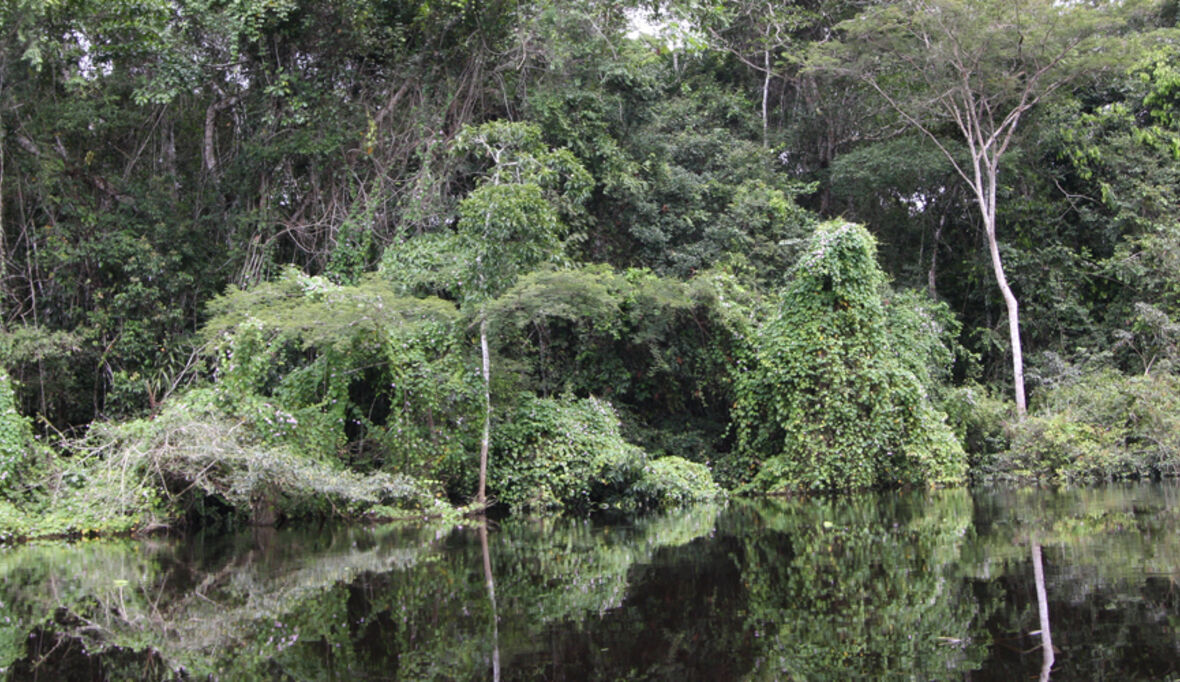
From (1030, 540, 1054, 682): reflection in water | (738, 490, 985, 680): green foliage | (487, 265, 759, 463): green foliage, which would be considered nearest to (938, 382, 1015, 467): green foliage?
(487, 265, 759, 463): green foliage

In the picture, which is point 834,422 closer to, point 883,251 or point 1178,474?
point 1178,474

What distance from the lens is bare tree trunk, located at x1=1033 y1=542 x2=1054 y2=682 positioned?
346 cm

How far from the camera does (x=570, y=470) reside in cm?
1191

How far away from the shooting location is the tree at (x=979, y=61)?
15664 mm

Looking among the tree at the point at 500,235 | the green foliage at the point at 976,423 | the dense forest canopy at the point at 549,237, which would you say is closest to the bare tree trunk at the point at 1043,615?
the dense forest canopy at the point at 549,237

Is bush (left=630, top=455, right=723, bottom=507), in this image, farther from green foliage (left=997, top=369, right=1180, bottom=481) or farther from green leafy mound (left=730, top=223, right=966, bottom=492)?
green foliage (left=997, top=369, right=1180, bottom=481)

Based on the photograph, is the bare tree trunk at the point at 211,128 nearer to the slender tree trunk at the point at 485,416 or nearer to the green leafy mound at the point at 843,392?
the slender tree trunk at the point at 485,416

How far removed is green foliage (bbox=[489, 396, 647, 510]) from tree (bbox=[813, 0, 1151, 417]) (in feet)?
24.4

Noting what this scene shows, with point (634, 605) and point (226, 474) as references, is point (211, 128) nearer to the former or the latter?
point (226, 474)

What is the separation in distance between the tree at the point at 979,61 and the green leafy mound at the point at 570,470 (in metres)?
6.92

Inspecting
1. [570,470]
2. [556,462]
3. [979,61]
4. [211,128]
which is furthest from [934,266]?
[211,128]

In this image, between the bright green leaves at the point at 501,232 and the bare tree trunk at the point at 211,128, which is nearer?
the bright green leaves at the point at 501,232

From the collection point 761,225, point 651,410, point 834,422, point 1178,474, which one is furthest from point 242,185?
point 1178,474

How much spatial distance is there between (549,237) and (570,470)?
307 centimetres
